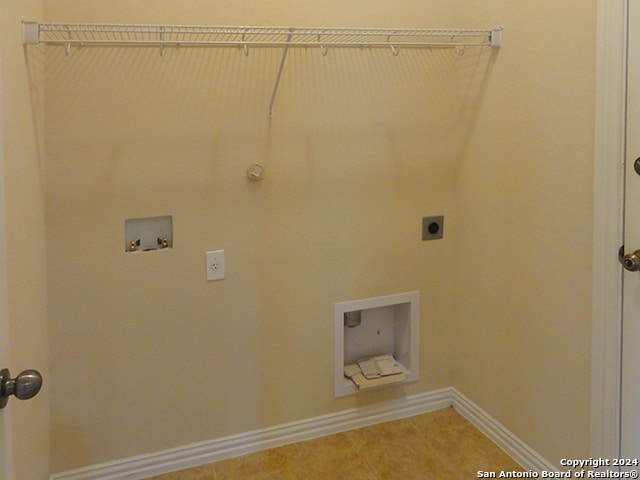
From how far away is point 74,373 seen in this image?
1.91 meters

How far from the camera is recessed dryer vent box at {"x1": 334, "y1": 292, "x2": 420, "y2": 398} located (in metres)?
2.32

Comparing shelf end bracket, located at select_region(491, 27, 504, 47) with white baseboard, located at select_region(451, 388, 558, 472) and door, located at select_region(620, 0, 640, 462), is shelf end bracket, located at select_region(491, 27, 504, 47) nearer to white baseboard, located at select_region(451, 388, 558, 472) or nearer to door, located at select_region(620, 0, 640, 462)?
door, located at select_region(620, 0, 640, 462)

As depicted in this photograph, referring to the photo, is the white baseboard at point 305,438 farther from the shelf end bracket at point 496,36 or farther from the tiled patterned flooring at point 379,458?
the shelf end bracket at point 496,36

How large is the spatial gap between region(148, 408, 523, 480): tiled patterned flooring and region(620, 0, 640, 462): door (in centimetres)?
60

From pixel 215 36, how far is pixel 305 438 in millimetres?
→ 1732

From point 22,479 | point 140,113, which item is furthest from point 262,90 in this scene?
point 22,479

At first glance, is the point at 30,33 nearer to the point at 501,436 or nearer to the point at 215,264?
the point at 215,264

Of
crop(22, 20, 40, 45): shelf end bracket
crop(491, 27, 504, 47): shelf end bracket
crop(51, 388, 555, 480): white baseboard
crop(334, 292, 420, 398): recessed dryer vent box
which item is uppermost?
crop(491, 27, 504, 47): shelf end bracket

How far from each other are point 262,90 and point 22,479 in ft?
5.03

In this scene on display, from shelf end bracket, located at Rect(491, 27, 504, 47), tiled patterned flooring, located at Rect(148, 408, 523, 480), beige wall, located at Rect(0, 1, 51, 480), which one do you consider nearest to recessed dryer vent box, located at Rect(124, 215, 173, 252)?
beige wall, located at Rect(0, 1, 51, 480)

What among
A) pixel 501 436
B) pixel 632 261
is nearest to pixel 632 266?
pixel 632 261

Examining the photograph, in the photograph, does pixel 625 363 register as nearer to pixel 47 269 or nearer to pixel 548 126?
pixel 548 126

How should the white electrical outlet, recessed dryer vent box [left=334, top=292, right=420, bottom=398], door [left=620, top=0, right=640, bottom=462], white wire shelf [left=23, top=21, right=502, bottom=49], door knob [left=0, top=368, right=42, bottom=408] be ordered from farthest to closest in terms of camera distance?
recessed dryer vent box [left=334, top=292, right=420, bottom=398] → the white electrical outlet → white wire shelf [left=23, top=21, right=502, bottom=49] → door [left=620, top=0, right=640, bottom=462] → door knob [left=0, top=368, right=42, bottom=408]

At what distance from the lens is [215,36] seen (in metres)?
1.93
